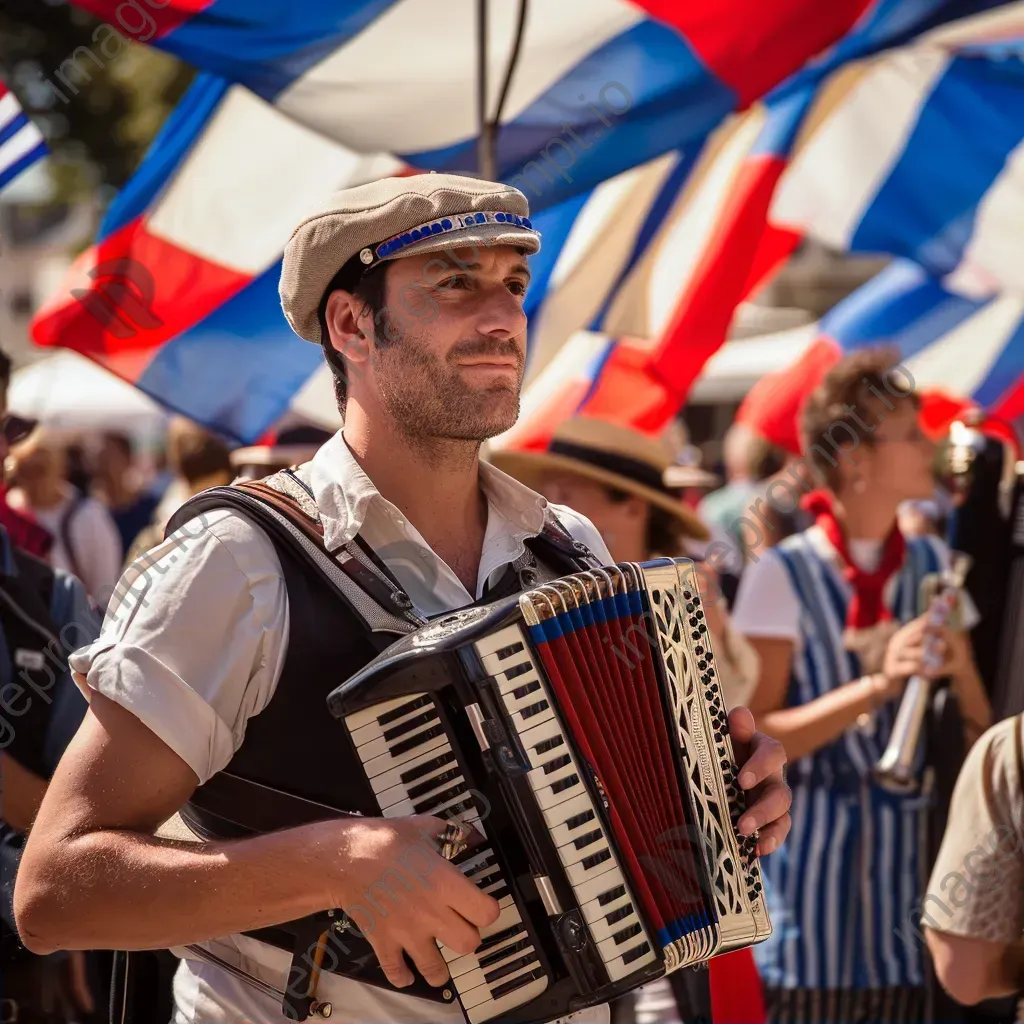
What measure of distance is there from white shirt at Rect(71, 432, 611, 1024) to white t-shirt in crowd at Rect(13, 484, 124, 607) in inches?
207

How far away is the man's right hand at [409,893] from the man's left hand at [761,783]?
1.59 ft

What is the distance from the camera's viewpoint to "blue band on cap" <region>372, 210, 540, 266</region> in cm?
218

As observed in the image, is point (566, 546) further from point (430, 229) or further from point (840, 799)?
point (840, 799)

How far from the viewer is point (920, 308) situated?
26.7ft

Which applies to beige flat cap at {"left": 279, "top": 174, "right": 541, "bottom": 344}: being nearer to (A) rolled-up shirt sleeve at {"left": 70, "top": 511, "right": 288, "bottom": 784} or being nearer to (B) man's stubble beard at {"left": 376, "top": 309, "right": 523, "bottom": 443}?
(B) man's stubble beard at {"left": 376, "top": 309, "right": 523, "bottom": 443}

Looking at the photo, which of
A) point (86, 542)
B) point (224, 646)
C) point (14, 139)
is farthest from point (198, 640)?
point (86, 542)

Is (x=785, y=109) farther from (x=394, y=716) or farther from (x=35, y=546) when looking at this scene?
(x=394, y=716)

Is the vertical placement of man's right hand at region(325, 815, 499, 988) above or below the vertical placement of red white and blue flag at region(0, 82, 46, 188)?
below

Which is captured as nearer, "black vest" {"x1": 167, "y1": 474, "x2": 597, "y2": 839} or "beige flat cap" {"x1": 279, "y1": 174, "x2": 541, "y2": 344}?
"black vest" {"x1": 167, "y1": 474, "x2": 597, "y2": 839}

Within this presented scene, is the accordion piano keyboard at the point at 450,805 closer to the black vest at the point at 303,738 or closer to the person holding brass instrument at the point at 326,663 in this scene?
the person holding brass instrument at the point at 326,663

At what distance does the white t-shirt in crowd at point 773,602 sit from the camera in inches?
160

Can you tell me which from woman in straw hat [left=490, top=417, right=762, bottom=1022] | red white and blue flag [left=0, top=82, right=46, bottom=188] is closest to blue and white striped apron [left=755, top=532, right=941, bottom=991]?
woman in straw hat [left=490, top=417, right=762, bottom=1022]

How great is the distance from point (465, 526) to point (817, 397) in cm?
230

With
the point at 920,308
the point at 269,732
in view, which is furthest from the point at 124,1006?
the point at 920,308
